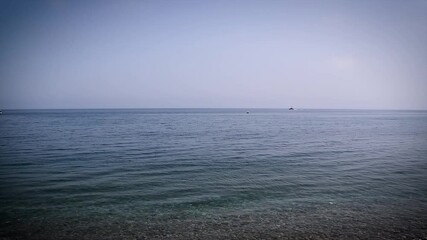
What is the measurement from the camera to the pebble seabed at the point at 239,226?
10211mm

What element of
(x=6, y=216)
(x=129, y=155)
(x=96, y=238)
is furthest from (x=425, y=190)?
(x=129, y=155)

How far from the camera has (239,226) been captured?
36.1 ft

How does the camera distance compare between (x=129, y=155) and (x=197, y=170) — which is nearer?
(x=197, y=170)

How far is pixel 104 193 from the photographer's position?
50.0 feet

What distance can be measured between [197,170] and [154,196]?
658cm

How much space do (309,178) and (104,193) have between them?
531 inches

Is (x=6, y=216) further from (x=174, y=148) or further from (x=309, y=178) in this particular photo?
(x=174, y=148)

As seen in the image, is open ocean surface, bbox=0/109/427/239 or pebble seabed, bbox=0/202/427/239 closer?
pebble seabed, bbox=0/202/427/239

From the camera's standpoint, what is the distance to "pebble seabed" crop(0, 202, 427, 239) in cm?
1021

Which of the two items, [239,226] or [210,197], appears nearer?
[239,226]

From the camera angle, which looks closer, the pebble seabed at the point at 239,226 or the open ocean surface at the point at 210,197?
the pebble seabed at the point at 239,226

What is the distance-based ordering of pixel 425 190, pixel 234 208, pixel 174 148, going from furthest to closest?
pixel 174 148 → pixel 425 190 → pixel 234 208

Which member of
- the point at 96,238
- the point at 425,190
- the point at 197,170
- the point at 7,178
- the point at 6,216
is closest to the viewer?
the point at 96,238

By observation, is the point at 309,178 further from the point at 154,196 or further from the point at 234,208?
the point at 154,196
